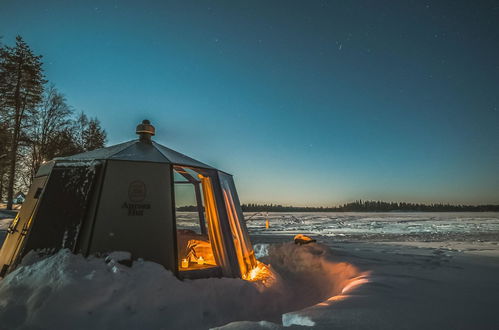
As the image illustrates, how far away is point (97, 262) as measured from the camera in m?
3.79

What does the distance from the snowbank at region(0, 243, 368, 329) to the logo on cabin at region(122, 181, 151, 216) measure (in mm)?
685

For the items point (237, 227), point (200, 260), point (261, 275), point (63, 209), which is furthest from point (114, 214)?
point (261, 275)

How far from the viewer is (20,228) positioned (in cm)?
487

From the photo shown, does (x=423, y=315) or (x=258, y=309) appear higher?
(x=423, y=315)

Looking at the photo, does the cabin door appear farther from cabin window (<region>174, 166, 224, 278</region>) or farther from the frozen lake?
the frozen lake

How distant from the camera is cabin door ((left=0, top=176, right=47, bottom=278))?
454cm

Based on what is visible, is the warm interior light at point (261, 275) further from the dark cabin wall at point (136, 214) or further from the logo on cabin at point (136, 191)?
the logo on cabin at point (136, 191)

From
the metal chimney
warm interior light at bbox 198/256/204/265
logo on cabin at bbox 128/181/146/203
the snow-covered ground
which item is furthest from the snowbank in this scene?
the metal chimney

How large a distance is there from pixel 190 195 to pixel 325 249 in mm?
3963

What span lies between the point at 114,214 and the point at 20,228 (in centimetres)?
212

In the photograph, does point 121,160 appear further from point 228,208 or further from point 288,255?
point 288,255

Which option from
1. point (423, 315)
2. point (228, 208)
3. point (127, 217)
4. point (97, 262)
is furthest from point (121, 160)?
point (423, 315)

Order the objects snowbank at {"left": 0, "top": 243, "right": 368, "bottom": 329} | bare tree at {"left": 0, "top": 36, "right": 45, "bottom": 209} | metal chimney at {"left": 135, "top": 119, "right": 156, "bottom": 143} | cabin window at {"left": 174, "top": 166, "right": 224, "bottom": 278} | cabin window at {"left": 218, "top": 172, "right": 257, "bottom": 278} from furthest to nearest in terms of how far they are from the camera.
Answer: bare tree at {"left": 0, "top": 36, "right": 45, "bottom": 209} → metal chimney at {"left": 135, "top": 119, "right": 156, "bottom": 143} → cabin window at {"left": 218, "top": 172, "right": 257, "bottom": 278} → cabin window at {"left": 174, "top": 166, "right": 224, "bottom": 278} → snowbank at {"left": 0, "top": 243, "right": 368, "bottom": 329}

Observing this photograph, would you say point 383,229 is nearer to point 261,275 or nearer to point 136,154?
point 261,275
